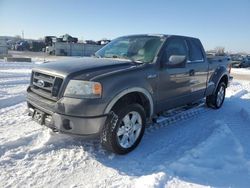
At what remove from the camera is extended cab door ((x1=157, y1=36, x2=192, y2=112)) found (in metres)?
4.61

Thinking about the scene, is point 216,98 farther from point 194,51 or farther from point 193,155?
point 193,155

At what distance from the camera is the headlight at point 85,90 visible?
11.7 feet

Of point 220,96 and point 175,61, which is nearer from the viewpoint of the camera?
point 175,61

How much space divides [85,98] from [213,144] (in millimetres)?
2308

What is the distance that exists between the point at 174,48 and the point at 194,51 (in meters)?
0.98

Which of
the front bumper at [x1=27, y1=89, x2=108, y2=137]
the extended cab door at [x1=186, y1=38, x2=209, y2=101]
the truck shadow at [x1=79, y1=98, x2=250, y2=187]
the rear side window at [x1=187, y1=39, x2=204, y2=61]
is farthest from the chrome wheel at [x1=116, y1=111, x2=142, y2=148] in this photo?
the rear side window at [x1=187, y1=39, x2=204, y2=61]

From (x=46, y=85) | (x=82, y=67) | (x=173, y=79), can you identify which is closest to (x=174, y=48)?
(x=173, y=79)

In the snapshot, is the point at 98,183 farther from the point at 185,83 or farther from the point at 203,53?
the point at 203,53

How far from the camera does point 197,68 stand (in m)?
5.75

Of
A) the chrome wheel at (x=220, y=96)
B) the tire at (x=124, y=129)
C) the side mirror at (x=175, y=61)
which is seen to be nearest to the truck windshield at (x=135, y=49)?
the side mirror at (x=175, y=61)

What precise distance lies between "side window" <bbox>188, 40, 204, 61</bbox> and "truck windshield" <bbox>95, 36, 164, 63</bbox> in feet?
3.54

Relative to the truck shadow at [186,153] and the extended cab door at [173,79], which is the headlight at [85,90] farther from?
the extended cab door at [173,79]

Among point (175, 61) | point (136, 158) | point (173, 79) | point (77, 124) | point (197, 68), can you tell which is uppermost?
point (175, 61)

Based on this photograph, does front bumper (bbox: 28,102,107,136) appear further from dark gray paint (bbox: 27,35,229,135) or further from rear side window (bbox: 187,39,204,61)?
rear side window (bbox: 187,39,204,61)
